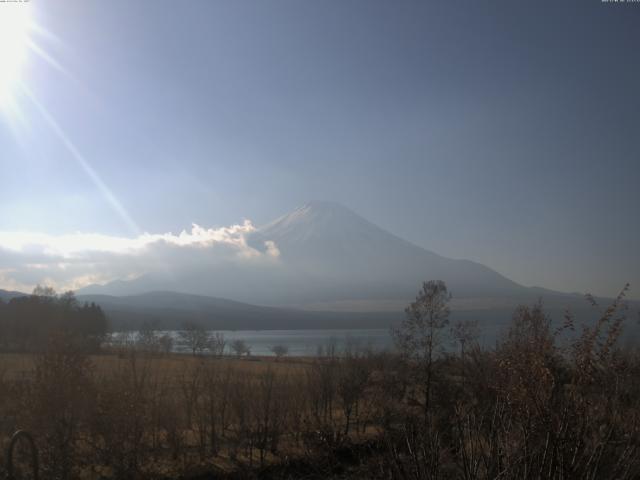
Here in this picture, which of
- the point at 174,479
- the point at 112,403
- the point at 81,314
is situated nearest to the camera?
the point at 112,403

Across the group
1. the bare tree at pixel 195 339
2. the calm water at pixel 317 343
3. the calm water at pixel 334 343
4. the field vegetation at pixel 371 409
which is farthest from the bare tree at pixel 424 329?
the bare tree at pixel 195 339

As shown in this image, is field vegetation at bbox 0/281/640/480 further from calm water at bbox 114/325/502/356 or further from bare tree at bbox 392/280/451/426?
calm water at bbox 114/325/502/356

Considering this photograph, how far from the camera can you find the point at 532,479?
4645 millimetres

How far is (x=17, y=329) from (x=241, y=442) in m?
33.4

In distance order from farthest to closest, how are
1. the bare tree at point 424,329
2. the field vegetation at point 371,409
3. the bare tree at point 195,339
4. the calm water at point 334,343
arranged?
1. the bare tree at point 195,339
2. the calm water at point 334,343
3. the bare tree at point 424,329
4. the field vegetation at point 371,409

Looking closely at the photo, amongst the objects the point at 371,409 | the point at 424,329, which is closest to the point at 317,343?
the point at 371,409

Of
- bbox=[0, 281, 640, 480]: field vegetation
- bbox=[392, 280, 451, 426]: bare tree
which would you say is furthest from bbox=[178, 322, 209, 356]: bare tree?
bbox=[392, 280, 451, 426]: bare tree

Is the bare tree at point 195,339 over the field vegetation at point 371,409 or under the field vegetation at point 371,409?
under

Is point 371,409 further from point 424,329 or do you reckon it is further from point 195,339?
point 195,339

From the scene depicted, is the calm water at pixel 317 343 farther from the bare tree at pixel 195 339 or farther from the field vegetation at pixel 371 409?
the field vegetation at pixel 371 409

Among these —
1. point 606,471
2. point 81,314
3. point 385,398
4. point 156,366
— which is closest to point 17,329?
point 81,314

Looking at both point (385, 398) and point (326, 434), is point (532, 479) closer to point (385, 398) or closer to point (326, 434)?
point (326, 434)

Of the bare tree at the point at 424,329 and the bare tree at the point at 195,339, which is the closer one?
the bare tree at the point at 424,329

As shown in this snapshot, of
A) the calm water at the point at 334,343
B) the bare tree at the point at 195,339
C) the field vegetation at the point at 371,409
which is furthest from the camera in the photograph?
the bare tree at the point at 195,339
